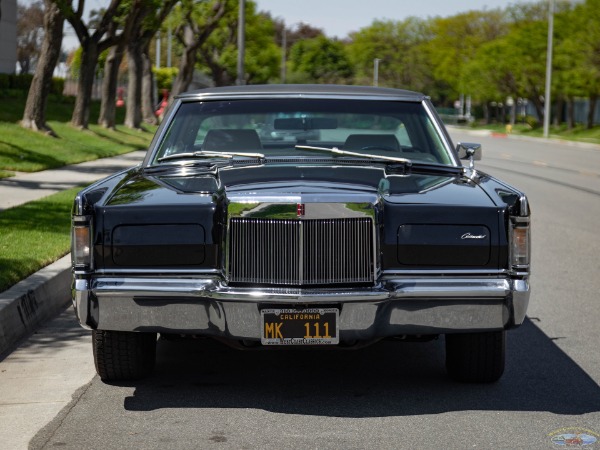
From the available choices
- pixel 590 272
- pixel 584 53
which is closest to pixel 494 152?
pixel 584 53

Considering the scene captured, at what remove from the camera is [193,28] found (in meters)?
53.0

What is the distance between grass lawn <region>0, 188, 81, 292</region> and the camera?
346 inches

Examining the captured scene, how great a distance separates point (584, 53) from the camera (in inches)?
2244

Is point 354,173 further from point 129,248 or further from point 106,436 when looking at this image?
point 106,436

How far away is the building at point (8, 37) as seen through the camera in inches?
1956

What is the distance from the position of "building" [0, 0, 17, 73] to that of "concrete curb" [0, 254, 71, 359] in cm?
4230

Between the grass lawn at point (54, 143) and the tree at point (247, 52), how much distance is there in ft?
119

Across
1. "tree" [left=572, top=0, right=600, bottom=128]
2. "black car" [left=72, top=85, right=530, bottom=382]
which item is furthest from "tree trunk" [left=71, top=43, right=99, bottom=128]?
"tree" [left=572, top=0, right=600, bottom=128]

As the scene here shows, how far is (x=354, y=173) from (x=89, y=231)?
4.73 ft

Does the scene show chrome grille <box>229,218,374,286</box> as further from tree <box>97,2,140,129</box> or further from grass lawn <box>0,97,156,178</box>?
tree <box>97,2,140,129</box>

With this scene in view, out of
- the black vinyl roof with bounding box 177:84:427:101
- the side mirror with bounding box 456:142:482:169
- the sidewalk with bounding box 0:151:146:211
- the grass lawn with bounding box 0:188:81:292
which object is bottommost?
the sidewalk with bounding box 0:151:146:211

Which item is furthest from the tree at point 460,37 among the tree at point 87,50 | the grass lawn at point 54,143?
the tree at point 87,50

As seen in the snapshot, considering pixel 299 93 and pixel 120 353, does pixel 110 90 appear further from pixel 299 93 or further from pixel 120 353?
pixel 120 353

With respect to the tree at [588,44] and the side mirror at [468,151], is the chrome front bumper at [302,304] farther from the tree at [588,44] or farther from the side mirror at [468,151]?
the tree at [588,44]
